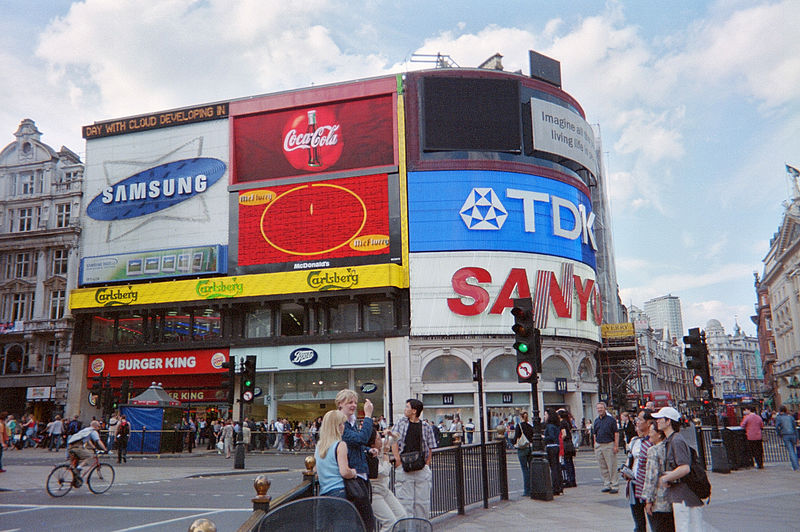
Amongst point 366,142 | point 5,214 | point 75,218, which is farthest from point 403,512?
point 5,214

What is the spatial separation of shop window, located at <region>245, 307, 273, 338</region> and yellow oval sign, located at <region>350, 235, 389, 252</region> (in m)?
7.45

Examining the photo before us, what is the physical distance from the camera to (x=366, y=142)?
4397cm

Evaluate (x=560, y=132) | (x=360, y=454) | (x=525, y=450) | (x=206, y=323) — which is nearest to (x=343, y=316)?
(x=206, y=323)

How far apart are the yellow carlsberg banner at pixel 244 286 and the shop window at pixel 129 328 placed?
2.09 metres

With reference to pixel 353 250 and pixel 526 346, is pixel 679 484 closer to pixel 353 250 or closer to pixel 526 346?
pixel 526 346

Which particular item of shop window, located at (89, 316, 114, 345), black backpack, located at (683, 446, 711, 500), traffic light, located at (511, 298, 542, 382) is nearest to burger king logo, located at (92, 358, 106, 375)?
shop window, located at (89, 316, 114, 345)

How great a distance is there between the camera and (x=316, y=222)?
4347 cm

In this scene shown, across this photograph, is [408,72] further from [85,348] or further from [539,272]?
[85,348]

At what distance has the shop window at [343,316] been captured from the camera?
42.9 metres

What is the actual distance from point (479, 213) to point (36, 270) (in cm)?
3372

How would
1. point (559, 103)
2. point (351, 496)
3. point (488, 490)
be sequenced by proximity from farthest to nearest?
1. point (559, 103)
2. point (488, 490)
3. point (351, 496)

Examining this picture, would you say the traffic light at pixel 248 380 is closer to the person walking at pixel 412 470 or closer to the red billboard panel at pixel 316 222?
the person walking at pixel 412 470

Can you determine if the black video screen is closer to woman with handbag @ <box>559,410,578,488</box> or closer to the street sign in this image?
woman with handbag @ <box>559,410,578,488</box>

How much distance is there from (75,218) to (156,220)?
7840mm
